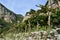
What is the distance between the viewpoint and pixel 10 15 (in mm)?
103625

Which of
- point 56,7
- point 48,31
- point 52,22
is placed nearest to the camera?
point 48,31

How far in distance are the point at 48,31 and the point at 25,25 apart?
880cm

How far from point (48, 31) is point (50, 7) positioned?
28.5ft

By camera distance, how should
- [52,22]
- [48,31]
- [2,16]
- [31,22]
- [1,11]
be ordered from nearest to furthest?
[48,31] → [52,22] → [31,22] → [2,16] → [1,11]

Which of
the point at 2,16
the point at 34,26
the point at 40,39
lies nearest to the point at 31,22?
the point at 34,26

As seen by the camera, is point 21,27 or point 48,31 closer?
point 48,31

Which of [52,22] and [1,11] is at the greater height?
[1,11]

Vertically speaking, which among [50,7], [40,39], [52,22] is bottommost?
[40,39]

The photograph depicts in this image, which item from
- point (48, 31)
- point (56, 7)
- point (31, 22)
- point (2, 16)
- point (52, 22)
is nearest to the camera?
point (48, 31)

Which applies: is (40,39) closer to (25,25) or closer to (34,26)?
(34,26)

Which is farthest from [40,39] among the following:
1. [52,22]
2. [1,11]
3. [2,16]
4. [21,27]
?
[1,11]

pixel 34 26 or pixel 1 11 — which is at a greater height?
pixel 1 11

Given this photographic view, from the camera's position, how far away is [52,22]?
93.6 feet

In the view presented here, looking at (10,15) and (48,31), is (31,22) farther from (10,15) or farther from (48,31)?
(10,15)
